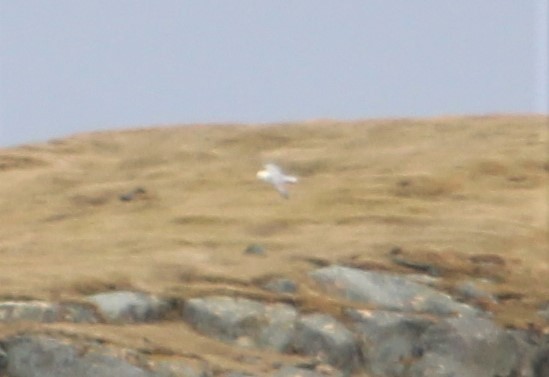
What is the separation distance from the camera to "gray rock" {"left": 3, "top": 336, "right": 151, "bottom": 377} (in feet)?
25.2

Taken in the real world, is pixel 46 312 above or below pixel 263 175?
below

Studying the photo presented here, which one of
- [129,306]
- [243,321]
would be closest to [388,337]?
[243,321]

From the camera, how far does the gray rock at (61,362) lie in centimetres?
768

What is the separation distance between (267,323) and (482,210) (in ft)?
8.61

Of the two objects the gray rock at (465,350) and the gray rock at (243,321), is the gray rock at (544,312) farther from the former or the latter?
the gray rock at (243,321)

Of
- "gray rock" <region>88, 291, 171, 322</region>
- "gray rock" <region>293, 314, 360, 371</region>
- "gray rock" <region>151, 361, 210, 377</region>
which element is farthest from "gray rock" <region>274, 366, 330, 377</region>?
"gray rock" <region>88, 291, 171, 322</region>

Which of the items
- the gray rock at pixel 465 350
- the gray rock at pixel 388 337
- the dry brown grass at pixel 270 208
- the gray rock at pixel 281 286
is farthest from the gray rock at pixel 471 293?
the gray rock at pixel 281 286

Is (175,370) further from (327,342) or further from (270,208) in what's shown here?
(270,208)

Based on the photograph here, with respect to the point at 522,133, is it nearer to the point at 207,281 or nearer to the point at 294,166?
the point at 294,166

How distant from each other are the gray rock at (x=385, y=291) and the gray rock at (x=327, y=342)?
0.38 metres

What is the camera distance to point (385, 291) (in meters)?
8.94

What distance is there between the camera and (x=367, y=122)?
13219 mm

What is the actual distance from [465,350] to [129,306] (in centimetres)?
212

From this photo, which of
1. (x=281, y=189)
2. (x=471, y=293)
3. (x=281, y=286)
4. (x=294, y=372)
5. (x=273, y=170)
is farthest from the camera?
(x=273, y=170)
